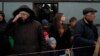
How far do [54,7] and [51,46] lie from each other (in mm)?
6258

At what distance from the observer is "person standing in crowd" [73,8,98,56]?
25.6 feet

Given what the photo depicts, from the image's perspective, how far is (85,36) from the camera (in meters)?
7.85

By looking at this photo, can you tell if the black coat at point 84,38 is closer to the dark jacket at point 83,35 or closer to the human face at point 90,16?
the dark jacket at point 83,35

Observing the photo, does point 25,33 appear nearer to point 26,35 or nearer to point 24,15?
point 26,35

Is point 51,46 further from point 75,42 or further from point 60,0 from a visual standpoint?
point 60,0

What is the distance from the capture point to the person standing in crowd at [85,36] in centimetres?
779

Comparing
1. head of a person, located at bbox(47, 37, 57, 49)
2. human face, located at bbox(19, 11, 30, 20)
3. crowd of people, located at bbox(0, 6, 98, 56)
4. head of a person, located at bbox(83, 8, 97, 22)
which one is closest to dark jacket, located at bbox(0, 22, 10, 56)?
crowd of people, located at bbox(0, 6, 98, 56)

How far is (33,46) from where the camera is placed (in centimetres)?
744

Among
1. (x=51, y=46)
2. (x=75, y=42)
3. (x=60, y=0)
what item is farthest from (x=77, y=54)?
(x=60, y=0)

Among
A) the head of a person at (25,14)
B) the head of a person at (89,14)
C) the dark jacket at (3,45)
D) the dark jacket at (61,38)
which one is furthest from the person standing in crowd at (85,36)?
the dark jacket at (3,45)

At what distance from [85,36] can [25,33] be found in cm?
111

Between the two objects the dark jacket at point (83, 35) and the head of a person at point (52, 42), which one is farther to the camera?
the head of a person at point (52, 42)

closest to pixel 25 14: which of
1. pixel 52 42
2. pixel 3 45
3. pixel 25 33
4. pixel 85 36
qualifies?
pixel 25 33

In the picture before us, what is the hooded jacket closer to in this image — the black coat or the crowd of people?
the crowd of people
